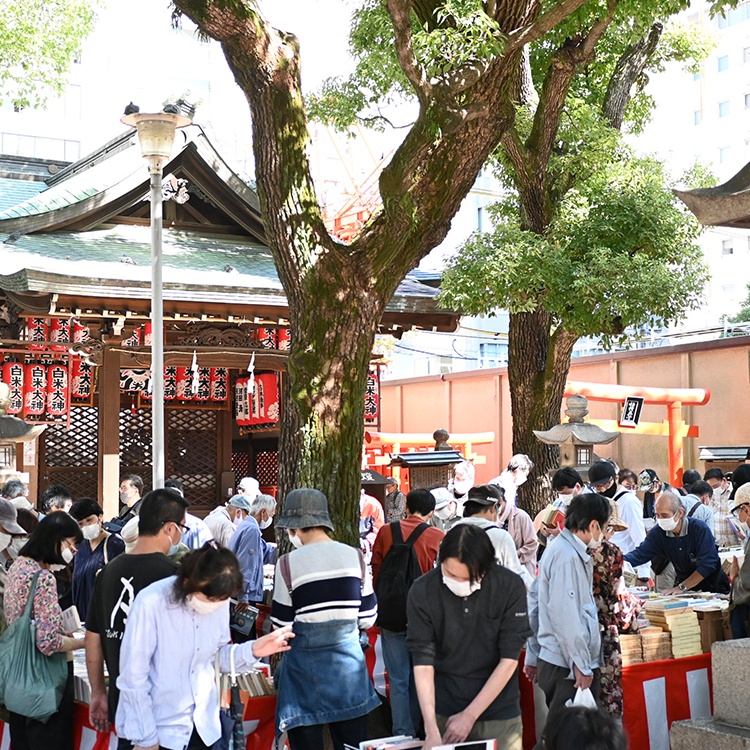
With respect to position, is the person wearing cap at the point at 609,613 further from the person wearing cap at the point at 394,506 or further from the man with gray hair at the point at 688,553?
the person wearing cap at the point at 394,506

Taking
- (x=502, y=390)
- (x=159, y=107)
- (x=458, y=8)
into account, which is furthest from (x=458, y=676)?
(x=502, y=390)

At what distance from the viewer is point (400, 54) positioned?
271 inches

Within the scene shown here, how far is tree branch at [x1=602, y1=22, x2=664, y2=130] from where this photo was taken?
1396 centimetres

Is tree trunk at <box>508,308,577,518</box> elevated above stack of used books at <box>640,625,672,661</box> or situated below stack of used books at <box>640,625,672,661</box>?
above

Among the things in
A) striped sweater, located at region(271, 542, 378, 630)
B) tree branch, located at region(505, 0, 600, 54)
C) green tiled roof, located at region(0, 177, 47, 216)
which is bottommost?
striped sweater, located at region(271, 542, 378, 630)

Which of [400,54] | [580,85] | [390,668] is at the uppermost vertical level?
[580,85]

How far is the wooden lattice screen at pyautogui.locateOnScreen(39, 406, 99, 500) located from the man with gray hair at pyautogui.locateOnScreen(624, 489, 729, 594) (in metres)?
9.28

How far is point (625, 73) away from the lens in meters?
14.1

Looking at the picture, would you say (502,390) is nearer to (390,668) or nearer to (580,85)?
(580,85)

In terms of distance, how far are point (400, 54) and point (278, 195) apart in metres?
1.27

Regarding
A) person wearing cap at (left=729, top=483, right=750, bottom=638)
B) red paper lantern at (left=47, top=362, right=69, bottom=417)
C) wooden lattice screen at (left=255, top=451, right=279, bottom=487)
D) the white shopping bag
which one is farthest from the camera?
wooden lattice screen at (left=255, top=451, right=279, bottom=487)

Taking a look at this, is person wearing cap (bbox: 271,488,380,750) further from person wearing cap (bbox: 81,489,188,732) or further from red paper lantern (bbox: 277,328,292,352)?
red paper lantern (bbox: 277,328,292,352)

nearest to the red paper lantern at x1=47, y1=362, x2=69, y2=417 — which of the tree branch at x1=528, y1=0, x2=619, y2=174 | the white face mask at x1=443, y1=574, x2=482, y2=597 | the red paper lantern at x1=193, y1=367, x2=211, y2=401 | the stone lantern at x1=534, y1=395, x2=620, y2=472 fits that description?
the red paper lantern at x1=193, y1=367, x2=211, y2=401

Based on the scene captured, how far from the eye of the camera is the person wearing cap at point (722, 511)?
1147cm
